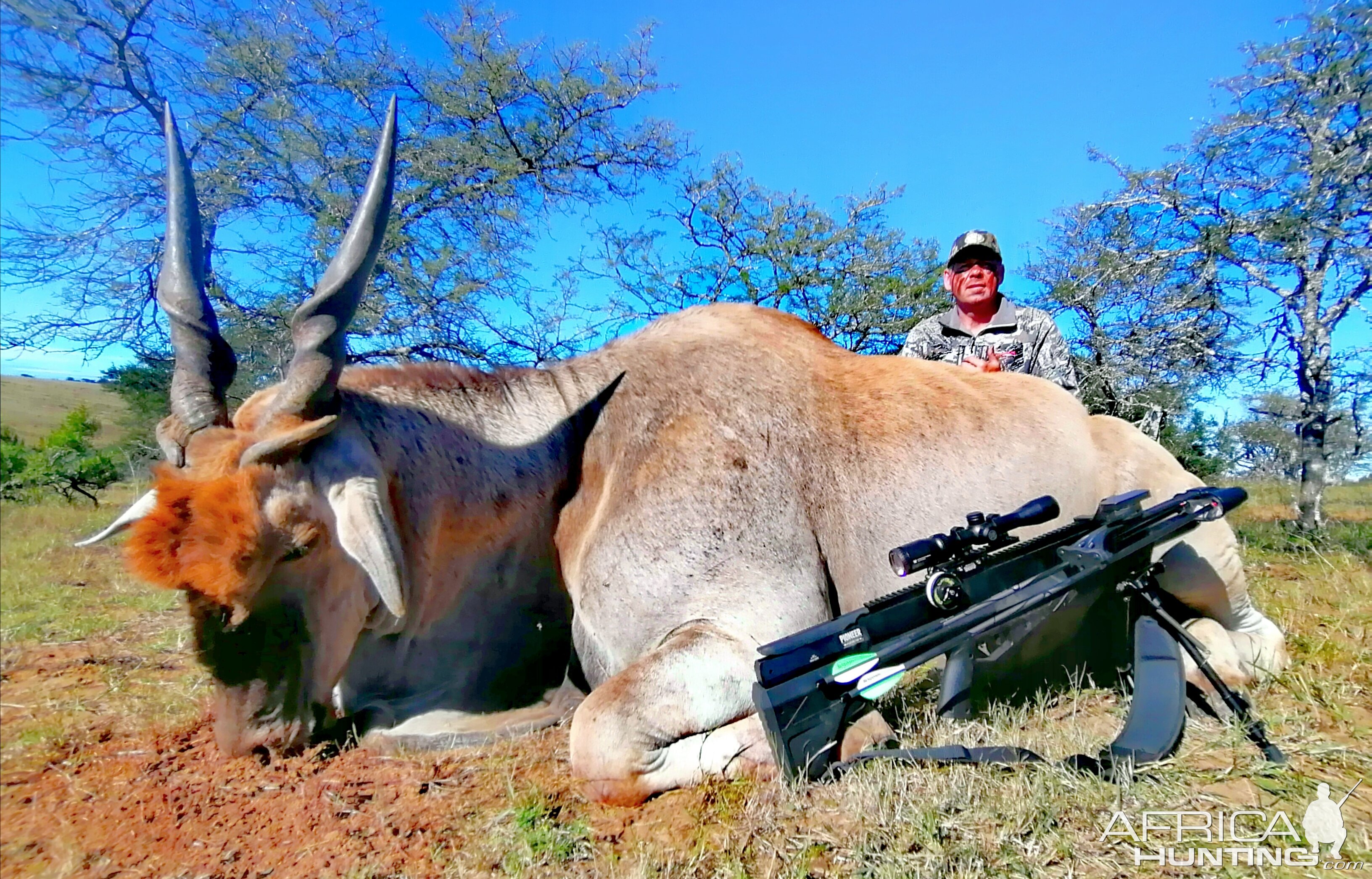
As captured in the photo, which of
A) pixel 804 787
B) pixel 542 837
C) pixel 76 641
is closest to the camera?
pixel 542 837

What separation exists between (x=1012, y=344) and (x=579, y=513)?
3709 mm

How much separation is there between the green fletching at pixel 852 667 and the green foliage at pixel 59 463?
2.35 metres

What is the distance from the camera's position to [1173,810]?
2268 millimetres

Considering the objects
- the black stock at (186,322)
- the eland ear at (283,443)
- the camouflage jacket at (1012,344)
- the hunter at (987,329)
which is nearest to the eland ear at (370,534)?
the eland ear at (283,443)

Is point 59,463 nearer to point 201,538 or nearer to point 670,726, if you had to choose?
point 201,538

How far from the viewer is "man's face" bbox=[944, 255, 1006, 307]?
220 inches

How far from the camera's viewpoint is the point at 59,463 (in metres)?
2.57

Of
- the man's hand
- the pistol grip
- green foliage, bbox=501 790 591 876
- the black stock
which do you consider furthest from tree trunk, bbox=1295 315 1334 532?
the black stock

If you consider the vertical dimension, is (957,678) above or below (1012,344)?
below

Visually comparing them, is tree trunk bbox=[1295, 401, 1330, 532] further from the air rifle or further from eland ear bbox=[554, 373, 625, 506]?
eland ear bbox=[554, 373, 625, 506]

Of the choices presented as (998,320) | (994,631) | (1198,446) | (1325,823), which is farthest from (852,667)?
(1198,446)

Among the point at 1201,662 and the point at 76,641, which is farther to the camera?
the point at 1201,662

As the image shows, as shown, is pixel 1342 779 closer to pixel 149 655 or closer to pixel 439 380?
pixel 439 380

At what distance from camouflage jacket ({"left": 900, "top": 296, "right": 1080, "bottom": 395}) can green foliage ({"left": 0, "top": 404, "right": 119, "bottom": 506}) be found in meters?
4.45
